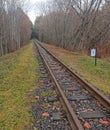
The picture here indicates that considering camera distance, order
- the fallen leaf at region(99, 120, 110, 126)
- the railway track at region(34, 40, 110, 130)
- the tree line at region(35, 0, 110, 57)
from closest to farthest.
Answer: the railway track at region(34, 40, 110, 130) → the fallen leaf at region(99, 120, 110, 126) → the tree line at region(35, 0, 110, 57)

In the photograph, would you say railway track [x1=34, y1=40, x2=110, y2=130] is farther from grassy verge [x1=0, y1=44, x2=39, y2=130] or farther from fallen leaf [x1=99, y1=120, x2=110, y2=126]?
grassy verge [x1=0, y1=44, x2=39, y2=130]

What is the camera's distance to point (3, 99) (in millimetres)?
6840

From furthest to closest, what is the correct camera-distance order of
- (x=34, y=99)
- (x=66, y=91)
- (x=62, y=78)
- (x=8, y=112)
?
(x=62, y=78), (x=66, y=91), (x=34, y=99), (x=8, y=112)

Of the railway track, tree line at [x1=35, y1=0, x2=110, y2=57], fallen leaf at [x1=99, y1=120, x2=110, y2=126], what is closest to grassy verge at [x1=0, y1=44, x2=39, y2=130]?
the railway track

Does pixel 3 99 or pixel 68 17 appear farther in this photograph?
pixel 68 17

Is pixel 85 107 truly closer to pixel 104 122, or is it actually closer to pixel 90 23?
pixel 104 122

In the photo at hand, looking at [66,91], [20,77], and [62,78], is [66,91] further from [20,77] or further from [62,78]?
[20,77]

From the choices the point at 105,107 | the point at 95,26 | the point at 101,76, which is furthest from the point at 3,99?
the point at 95,26

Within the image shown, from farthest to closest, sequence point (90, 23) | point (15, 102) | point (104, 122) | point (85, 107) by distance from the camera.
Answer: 1. point (90, 23)
2. point (15, 102)
3. point (85, 107)
4. point (104, 122)

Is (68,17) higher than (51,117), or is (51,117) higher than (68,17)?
(68,17)

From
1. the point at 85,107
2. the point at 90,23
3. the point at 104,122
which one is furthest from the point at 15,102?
the point at 90,23

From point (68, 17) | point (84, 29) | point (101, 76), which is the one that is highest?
point (68, 17)

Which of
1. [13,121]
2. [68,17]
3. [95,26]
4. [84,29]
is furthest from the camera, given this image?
[68,17]

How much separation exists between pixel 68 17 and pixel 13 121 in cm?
3348
